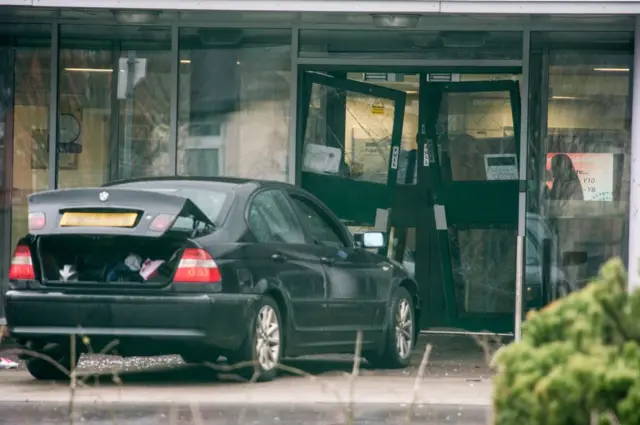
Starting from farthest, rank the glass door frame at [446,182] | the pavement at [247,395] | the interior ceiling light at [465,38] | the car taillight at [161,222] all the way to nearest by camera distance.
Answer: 1. the glass door frame at [446,182]
2. the interior ceiling light at [465,38]
3. the car taillight at [161,222]
4. the pavement at [247,395]

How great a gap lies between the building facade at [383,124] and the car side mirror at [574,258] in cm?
1

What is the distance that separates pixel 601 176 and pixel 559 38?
1.44 m

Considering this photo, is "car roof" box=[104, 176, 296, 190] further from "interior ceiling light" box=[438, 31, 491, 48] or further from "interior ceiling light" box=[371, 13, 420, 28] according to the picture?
"interior ceiling light" box=[438, 31, 491, 48]

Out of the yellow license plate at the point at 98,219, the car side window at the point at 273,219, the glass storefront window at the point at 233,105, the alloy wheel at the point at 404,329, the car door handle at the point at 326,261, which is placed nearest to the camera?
the yellow license plate at the point at 98,219

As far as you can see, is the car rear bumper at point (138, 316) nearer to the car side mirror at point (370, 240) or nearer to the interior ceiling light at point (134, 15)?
the car side mirror at point (370, 240)

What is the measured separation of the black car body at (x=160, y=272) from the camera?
31.5 ft

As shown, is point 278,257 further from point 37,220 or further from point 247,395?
point 37,220

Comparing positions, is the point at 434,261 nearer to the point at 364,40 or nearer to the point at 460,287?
the point at 460,287

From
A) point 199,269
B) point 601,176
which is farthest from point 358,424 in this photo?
point 601,176

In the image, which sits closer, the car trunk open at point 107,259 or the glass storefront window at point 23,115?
the car trunk open at point 107,259

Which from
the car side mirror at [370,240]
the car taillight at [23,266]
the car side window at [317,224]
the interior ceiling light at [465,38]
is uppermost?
the interior ceiling light at [465,38]

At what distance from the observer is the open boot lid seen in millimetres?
9555

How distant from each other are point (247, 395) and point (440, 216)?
6627 millimetres

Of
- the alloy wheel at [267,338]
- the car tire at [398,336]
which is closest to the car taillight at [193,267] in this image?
the alloy wheel at [267,338]
